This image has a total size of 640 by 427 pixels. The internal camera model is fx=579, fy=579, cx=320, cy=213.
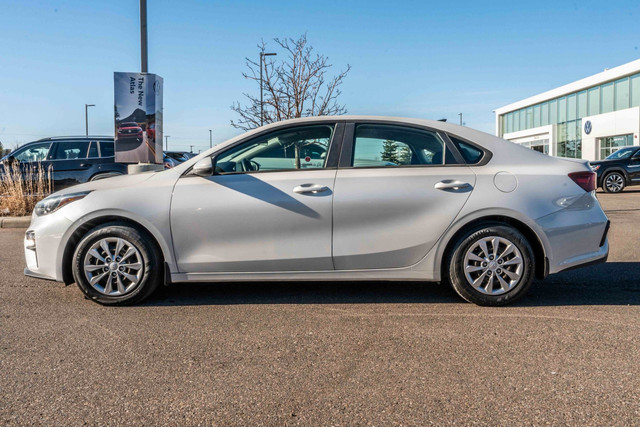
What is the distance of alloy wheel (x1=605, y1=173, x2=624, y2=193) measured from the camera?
19.0 metres

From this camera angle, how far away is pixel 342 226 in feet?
15.2

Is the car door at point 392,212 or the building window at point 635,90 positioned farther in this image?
the building window at point 635,90

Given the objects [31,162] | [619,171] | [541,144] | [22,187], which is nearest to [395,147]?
[22,187]

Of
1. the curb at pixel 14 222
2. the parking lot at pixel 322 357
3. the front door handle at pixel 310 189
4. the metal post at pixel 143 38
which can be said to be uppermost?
the metal post at pixel 143 38

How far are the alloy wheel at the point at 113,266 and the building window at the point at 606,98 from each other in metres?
44.8

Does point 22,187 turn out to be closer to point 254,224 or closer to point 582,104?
point 254,224

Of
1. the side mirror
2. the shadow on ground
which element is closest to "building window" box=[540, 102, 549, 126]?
the shadow on ground

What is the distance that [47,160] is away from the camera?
1346cm

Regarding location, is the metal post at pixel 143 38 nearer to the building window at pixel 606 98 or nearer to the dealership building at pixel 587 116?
the dealership building at pixel 587 116

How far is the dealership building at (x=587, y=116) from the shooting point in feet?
130

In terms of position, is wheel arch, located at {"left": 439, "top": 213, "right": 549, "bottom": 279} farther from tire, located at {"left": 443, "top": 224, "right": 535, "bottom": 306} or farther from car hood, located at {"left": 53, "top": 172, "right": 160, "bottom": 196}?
car hood, located at {"left": 53, "top": 172, "right": 160, "bottom": 196}

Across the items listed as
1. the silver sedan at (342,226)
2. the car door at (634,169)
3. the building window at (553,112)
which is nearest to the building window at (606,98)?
the building window at (553,112)

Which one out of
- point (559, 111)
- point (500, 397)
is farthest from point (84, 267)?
point (559, 111)

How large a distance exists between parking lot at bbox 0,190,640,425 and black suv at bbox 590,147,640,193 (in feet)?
50.2
